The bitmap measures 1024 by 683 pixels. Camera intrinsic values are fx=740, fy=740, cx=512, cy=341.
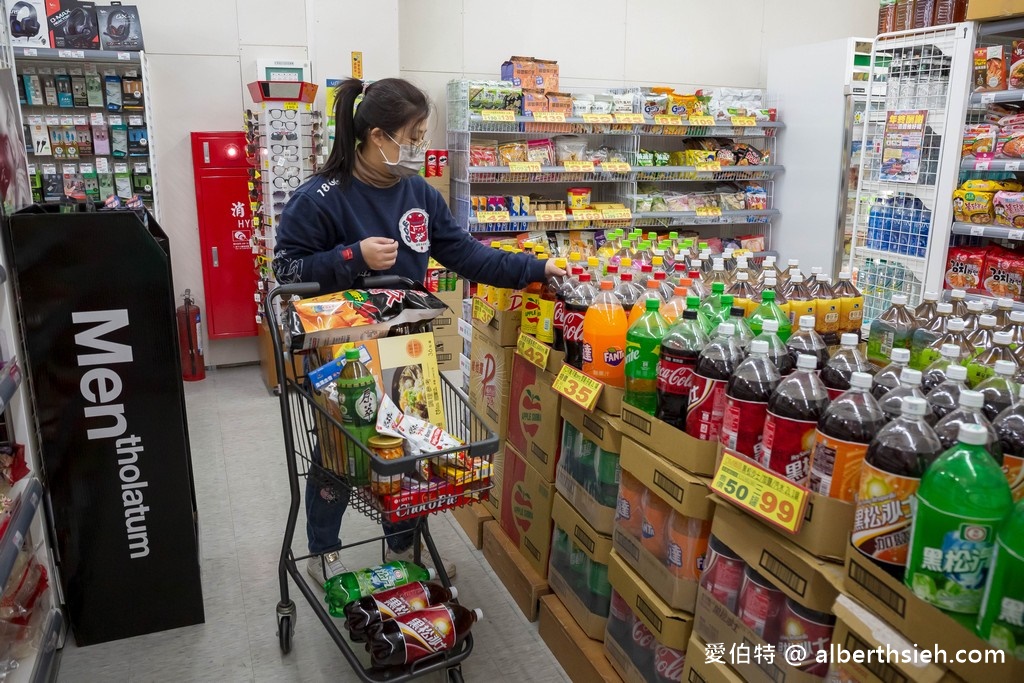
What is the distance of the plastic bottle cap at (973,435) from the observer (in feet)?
3.80

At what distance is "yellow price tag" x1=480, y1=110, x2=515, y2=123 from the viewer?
17.9ft

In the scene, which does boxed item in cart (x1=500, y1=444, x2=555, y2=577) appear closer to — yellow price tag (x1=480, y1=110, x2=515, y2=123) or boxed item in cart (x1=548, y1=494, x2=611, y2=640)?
boxed item in cart (x1=548, y1=494, x2=611, y2=640)

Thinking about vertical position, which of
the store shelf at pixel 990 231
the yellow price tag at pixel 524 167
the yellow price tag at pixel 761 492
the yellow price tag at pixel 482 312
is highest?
the yellow price tag at pixel 524 167

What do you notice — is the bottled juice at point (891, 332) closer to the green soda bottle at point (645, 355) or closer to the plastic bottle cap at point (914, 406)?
the green soda bottle at point (645, 355)

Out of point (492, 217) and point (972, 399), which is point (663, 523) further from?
point (492, 217)

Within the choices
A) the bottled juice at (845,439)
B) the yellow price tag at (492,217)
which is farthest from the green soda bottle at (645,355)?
the yellow price tag at (492,217)

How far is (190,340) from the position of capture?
214 inches

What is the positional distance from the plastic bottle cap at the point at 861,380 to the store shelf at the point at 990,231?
282 cm

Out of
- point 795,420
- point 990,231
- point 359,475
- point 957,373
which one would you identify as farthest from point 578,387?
point 990,231

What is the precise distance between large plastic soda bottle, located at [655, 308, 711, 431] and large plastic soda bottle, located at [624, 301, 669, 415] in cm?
6

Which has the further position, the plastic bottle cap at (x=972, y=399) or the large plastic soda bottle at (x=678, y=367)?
the large plastic soda bottle at (x=678, y=367)

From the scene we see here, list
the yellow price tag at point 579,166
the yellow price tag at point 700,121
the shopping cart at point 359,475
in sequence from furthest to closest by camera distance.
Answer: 1. the yellow price tag at point 700,121
2. the yellow price tag at point 579,166
3. the shopping cart at point 359,475

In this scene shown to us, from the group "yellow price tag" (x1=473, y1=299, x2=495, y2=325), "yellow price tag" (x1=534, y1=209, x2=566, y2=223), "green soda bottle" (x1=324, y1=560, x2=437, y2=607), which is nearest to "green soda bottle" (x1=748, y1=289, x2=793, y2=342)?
"yellow price tag" (x1=473, y1=299, x2=495, y2=325)

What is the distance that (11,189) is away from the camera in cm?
244
